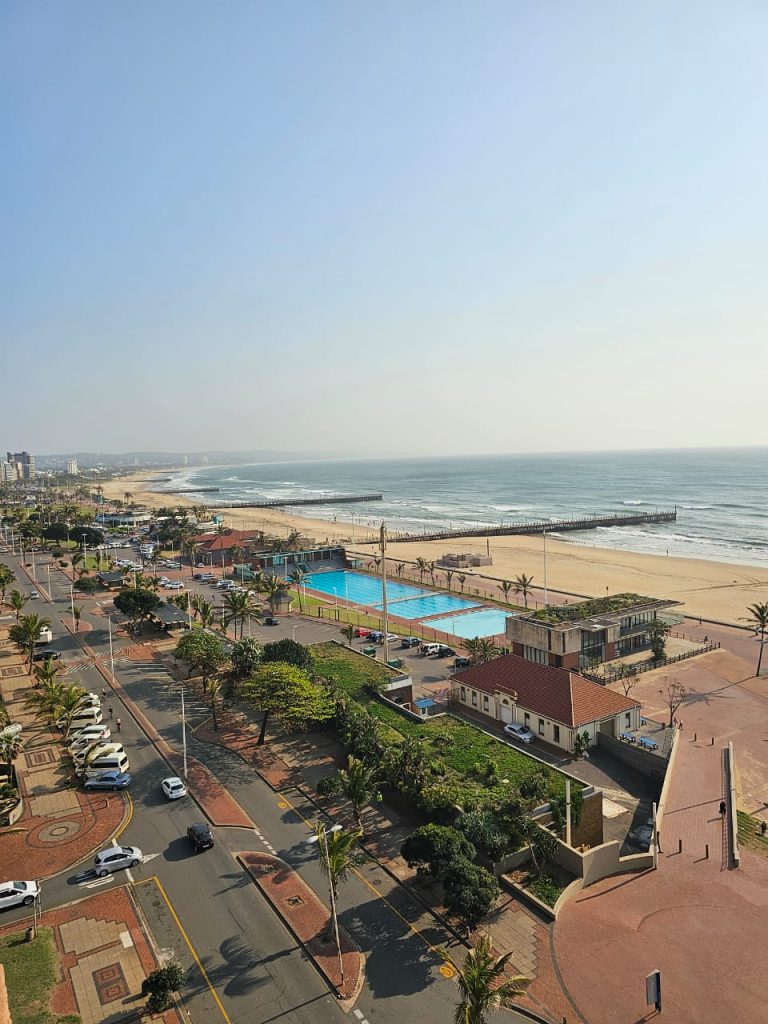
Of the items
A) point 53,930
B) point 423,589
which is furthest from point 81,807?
point 423,589

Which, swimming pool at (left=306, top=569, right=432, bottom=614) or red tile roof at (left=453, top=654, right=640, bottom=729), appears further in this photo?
swimming pool at (left=306, top=569, right=432, bottom=614)

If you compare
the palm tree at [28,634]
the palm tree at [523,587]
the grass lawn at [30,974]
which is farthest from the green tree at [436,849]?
the palm tree at [523,587]

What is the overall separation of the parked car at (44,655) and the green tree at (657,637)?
5109 centimetres

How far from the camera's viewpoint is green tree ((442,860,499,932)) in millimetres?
22438

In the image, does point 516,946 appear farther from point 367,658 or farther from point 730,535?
point 730,535

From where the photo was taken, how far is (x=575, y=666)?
170ft

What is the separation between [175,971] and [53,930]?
667cm

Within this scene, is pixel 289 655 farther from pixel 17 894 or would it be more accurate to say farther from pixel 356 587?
pixel 356 587

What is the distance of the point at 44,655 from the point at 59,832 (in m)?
29.7

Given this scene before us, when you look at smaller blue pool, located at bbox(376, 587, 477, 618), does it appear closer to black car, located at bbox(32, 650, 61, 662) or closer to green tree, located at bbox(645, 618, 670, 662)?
green tree, located at bbox(645, 618, 670, 662)

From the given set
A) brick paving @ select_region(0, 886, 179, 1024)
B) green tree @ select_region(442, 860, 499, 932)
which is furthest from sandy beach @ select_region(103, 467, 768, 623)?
brick paving @ select_region(0, 886, 179, 1024)

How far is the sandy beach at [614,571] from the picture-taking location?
270ft

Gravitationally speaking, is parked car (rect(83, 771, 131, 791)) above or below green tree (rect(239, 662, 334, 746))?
below

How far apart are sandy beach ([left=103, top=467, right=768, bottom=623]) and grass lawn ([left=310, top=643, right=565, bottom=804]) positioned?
45.2m
